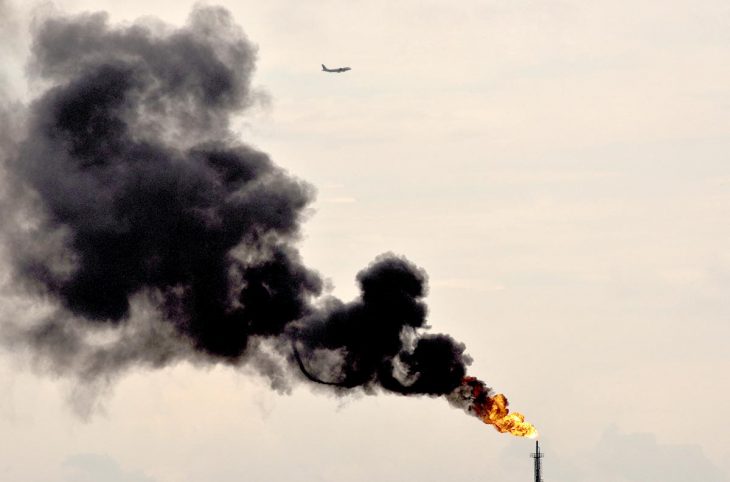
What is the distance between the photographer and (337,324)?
610 ft

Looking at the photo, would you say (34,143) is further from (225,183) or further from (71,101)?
(225,183)

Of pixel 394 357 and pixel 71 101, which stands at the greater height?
pixel 71 101

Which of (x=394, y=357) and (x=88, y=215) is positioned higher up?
(x=88, y=215)

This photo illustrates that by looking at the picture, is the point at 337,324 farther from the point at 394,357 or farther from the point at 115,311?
the point at 115,311

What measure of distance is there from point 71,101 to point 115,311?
1814 centimetres

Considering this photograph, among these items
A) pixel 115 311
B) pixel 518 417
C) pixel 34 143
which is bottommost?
pixel 518 417

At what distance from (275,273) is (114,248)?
13684 millimetres

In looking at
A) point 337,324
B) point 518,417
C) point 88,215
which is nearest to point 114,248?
point 88,215

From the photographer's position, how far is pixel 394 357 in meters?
186

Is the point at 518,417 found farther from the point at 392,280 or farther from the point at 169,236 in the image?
the point at 169,236

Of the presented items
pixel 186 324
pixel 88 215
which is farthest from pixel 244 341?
pixel 88 215

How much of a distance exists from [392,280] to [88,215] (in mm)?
26110

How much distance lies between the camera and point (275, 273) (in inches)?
7372

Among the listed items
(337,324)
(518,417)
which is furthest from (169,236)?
(518,417)
